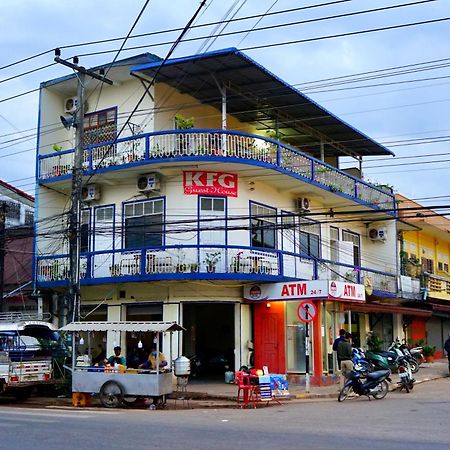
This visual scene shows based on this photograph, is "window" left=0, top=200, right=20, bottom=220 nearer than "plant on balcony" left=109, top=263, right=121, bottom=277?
No

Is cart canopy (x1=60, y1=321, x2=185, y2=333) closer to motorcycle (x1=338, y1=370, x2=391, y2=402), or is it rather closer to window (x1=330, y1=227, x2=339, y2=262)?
motorcycle (x1=338, y1=370, x2=391, y2=402)

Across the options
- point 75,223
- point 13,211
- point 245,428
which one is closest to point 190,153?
point 75,223

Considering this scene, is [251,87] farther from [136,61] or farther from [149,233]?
[149,233]

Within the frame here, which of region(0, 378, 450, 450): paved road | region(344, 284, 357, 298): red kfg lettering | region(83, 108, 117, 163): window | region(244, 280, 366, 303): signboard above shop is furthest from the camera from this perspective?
region(83, 108, 117, 163): window

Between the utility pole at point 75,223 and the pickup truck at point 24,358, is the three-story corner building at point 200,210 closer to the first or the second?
the utility pole at point 75,223

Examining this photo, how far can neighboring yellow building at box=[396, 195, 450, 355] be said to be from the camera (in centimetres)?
3362

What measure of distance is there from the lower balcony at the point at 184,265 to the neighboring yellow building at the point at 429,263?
10.8 m

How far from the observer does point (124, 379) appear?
16859mm

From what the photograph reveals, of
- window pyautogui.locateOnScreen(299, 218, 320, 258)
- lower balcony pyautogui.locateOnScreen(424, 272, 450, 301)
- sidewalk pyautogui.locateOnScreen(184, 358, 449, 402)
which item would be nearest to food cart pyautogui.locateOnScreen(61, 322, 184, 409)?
sidewalk pyautogui.locateOnScreen(184, 358, 449, 402)

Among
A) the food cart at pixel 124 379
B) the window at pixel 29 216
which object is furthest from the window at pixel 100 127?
the window at pixel 29 216

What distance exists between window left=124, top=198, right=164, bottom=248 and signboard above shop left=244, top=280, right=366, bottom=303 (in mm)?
3682

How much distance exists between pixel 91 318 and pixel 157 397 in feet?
29.2

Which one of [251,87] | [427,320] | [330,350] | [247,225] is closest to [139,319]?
[247,225]

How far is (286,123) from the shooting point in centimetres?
2770
